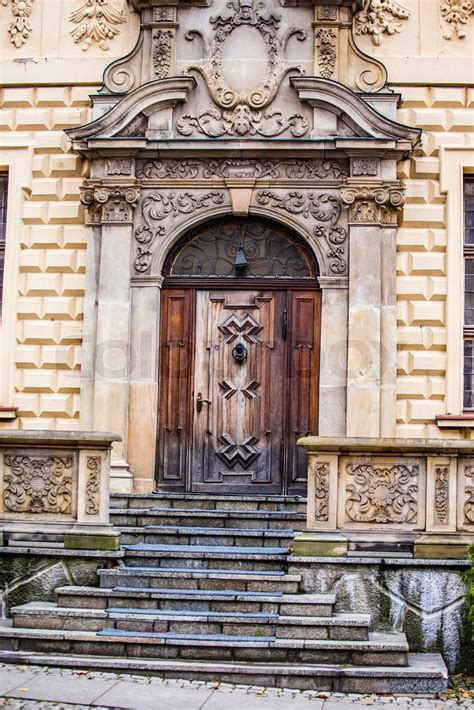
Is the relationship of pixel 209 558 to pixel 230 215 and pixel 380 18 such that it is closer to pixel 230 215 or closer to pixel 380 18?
pixel 230 215

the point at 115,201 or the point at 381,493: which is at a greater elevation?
the point at 115,201

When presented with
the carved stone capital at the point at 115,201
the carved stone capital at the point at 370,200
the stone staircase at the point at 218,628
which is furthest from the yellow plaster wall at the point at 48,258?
the carved stone capital at the point at 370,200

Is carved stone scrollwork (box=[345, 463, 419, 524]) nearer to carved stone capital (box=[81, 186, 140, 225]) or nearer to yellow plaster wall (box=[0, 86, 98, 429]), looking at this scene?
yellow plaster wall (box=[0, 86, 98, 429])

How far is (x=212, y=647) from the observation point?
9.45 m

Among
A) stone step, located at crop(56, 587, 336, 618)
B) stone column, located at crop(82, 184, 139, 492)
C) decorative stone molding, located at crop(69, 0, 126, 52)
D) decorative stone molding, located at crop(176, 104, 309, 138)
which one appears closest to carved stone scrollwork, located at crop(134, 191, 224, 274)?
stone column, located at crop(82, 184, 139, 492)

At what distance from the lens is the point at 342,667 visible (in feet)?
30.3

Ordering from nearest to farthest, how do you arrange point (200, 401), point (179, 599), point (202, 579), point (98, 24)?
1. point (179, 599)
2. point (202, 579)
3. point (200, 401)
4. point (98, 24)

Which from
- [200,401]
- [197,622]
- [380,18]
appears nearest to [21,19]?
[380,18]

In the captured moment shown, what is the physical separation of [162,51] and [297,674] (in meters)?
7.76

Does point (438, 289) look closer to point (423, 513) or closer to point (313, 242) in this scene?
point (313, 242)

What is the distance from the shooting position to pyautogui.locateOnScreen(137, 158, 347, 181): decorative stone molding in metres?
13.3

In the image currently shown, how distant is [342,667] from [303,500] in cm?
343

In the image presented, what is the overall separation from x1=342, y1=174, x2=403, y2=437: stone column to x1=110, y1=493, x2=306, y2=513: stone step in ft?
3.49

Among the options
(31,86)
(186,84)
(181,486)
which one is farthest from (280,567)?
(31,86)
